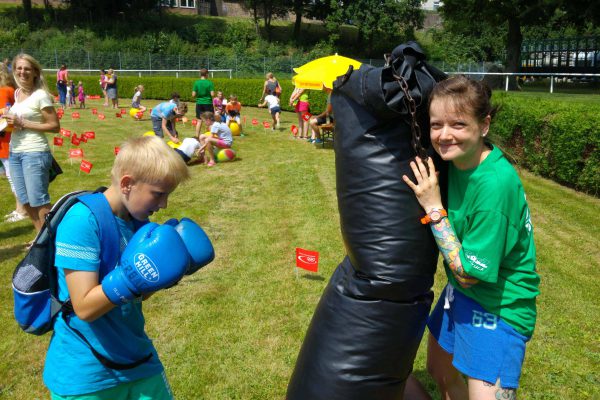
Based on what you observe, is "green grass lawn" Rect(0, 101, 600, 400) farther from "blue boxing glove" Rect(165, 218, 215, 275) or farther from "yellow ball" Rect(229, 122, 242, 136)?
"yellow ball" Rect(229, 122, 242, 136)

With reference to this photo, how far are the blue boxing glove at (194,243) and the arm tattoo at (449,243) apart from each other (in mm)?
985

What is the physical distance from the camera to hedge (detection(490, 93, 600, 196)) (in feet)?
28.9

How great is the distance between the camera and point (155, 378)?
8.36ft

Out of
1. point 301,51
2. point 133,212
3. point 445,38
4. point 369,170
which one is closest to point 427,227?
point 369,170

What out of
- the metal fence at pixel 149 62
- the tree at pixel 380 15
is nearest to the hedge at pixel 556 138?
the metal fence at pixel 149 62

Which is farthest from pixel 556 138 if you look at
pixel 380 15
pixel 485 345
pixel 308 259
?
pixel 380 15

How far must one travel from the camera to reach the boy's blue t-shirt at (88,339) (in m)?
2.16

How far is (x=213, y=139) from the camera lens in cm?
1206

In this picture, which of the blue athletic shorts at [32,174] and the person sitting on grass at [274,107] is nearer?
the blue athletic shorts at [32,174]

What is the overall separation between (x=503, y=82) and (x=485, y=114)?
103ft

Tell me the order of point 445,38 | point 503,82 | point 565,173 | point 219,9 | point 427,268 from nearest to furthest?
point 427,268 < point 565,173 < point 503,82 < point 445,38 < point 219,9

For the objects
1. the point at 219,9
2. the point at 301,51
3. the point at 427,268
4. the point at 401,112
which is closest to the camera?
the point at 401,112

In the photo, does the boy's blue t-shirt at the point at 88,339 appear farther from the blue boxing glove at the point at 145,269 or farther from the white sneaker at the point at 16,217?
the white sneaker at the point at 16,217

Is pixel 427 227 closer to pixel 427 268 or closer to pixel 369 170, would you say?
pixel 427 268
